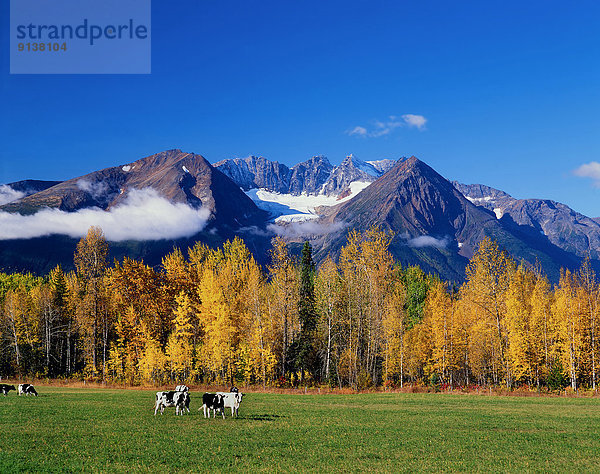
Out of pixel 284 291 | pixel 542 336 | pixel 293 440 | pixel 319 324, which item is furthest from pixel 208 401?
pixel 542 336

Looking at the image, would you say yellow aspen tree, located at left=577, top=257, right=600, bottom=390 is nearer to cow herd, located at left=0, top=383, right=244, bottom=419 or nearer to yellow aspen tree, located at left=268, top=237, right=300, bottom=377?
yellow aspen tree, located at left=268, top=237, right=300, bottom=377

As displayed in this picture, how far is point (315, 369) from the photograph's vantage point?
261ft

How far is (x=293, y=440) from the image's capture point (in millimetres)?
25172

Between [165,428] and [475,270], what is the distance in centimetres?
5606

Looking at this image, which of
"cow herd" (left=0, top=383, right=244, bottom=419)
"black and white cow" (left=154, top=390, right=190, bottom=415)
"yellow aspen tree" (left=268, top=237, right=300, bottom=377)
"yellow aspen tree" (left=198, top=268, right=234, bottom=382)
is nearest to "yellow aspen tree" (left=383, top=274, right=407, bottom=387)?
"yellow aspen tree" (left=268, top=237, right=300, bottom=377)

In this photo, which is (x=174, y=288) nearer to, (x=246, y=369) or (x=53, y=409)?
(x=246, y=369)

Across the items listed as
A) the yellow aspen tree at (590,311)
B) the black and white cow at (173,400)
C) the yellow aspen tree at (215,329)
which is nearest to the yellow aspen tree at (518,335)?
the yellow aspen tree at (590,311)

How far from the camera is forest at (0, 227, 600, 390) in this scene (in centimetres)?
6962

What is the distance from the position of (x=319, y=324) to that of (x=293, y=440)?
49.5 meters

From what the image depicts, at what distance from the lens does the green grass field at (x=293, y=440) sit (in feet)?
66.0

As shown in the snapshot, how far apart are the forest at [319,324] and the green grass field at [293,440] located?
31194 millimetres

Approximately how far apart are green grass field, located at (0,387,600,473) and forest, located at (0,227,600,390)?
102 feet

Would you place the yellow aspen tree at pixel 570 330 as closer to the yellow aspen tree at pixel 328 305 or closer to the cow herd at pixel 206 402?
the yellow aspen tree at pixel 328 305

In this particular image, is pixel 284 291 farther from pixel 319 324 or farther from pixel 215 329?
pixel 215 329
